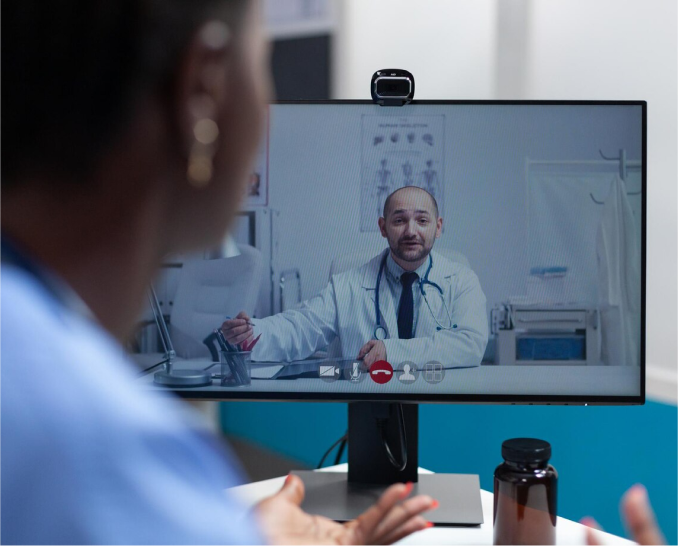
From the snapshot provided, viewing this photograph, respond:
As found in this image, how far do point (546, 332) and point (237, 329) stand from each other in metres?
0.39

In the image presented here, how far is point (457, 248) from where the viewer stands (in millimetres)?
979

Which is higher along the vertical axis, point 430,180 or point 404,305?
point 430,180

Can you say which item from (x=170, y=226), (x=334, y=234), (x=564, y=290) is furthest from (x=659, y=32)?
(x=170, y=226)

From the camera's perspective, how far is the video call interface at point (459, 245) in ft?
3.18

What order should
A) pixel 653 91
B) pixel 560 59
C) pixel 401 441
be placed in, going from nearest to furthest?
pixel 401 441, pixel 653 91, pixel 560 59

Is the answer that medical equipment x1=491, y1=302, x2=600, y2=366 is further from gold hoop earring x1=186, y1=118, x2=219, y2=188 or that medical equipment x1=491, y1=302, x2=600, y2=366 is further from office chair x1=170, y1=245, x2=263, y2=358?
gold hoop earring x1=186, y1=118, x2=219, y2=188

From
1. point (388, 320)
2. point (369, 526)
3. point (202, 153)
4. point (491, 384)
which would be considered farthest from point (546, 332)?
point (202, 153)

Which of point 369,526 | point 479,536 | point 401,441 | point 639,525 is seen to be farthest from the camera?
point 401,441

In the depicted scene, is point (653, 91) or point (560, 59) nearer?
point (653, 91)

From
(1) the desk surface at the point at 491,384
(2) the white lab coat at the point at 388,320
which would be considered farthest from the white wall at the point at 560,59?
(2) the white lab coat at the point at 388,320

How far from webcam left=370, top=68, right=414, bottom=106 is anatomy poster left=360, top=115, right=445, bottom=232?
2cm

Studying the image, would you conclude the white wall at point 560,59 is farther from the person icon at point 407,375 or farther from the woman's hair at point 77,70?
the woman's hair at point 77,70

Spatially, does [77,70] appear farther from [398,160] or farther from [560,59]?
[560,59]

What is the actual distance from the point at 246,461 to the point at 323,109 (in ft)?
6.90
